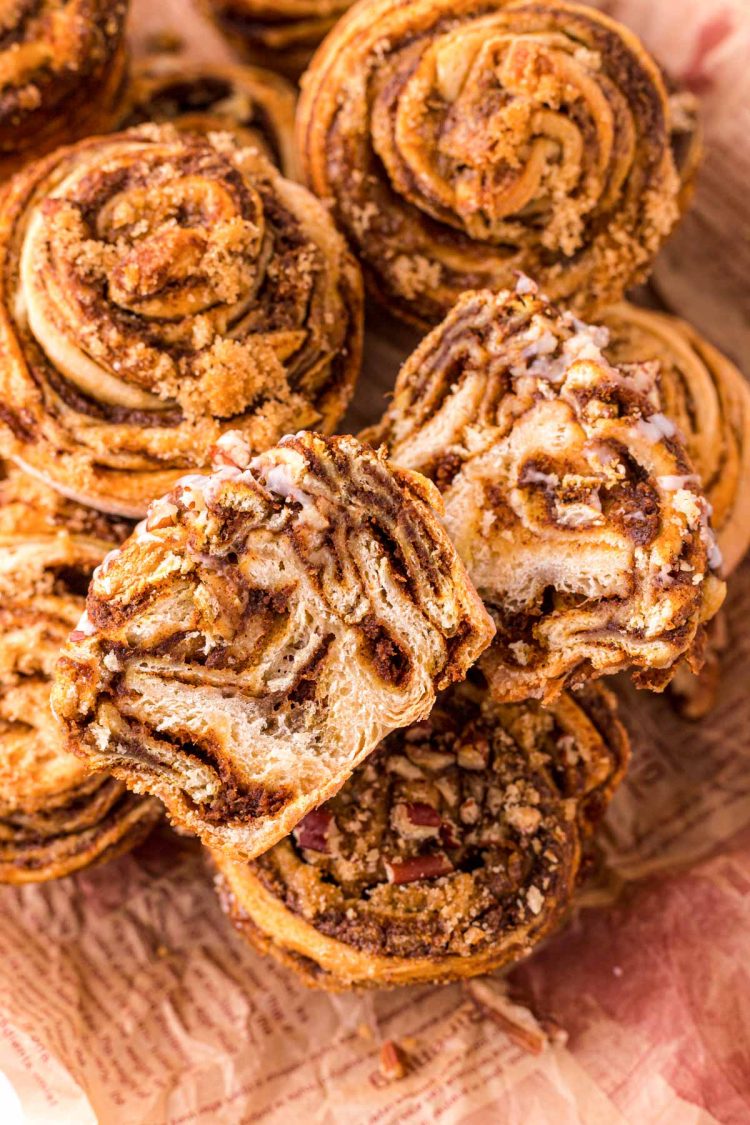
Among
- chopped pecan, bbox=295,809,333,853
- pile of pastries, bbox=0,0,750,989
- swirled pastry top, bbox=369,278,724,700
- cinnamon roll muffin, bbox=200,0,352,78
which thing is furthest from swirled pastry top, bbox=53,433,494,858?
cinnamon roll muffin, bbox=200,0,352,78

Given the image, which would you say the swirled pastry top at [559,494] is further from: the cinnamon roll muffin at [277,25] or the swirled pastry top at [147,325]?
the cinnamon roll muffin at [277,25]

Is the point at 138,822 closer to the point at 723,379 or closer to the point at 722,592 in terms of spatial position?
the point at 722,592

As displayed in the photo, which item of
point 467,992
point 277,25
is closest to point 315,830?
point 467,992

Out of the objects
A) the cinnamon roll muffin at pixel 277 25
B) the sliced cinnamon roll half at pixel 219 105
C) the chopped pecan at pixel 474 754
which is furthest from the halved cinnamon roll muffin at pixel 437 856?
the cinnamon roll muffin at pixel 277 25

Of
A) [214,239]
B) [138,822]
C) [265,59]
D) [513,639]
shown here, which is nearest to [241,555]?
[513,639]

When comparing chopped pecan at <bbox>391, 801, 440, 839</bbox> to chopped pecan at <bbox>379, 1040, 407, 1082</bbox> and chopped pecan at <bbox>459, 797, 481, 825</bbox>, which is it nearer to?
chopped pecan at <bbox>459, 797, 481, 825</bbox>

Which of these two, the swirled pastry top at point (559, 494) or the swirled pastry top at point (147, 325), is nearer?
the swirled pastry top at point (559, 494)
